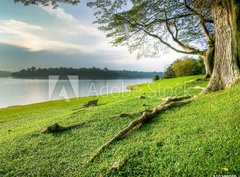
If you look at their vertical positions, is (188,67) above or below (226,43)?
above

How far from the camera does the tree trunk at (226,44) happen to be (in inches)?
361

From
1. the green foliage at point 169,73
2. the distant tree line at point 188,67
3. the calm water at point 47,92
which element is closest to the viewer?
the calm water at point 47,92

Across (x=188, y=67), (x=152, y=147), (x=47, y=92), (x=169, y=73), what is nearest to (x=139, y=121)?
(x=152, y=147)

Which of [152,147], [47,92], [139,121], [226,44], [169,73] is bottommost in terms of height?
[47,92]

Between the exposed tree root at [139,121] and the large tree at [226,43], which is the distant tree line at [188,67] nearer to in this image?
the large tree at [226,43]

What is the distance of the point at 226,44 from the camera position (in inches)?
374

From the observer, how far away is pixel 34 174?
5621 mm

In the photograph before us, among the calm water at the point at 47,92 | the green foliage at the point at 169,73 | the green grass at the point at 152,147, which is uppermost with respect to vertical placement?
the green foliage at the point at 169,73

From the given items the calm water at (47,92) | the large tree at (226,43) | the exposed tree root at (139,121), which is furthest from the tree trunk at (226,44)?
the calm water at (47,92)

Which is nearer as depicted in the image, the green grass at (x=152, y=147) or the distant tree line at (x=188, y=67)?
the green grass at (x=152, y=147)

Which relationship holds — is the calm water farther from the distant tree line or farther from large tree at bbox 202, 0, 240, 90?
large tree at bbox 202, 0, 240, 90

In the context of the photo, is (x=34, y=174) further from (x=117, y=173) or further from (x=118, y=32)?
(x=118, y=32)

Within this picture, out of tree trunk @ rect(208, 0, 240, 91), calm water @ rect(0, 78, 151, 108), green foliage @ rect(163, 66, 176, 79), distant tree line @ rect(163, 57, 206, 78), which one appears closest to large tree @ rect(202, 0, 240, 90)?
tree trunk @ rect(208, 0, 240, 91)

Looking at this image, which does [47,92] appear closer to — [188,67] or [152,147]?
[188,67]
